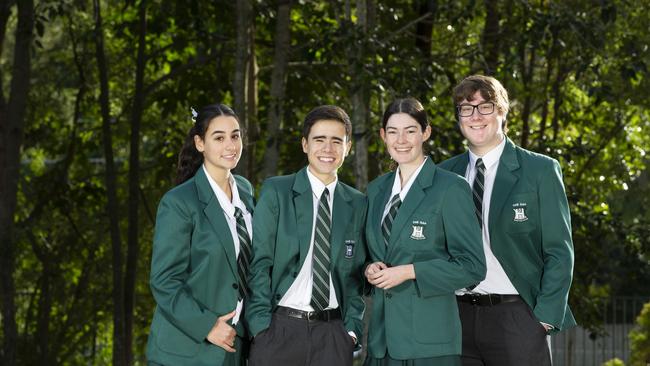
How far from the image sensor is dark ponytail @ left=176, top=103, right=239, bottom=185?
17.6 feet

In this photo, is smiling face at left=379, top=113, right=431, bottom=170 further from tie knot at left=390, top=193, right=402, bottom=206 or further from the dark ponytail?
the dark ponytail

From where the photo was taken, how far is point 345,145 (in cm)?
529

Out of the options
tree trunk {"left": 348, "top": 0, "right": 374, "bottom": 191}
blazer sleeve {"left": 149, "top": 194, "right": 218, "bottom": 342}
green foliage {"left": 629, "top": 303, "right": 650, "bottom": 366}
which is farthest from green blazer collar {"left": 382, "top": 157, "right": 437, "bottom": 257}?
green foliage {"left": 629, "top": 303, "right": 650, "bottom": 366}

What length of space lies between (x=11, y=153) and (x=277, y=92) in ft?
9.02

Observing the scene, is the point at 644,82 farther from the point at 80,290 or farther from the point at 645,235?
the point at 80,290

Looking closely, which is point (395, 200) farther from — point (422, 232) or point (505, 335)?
point (505, 335)

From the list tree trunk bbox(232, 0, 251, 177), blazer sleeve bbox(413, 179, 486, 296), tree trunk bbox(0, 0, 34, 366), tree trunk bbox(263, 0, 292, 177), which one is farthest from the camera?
tree trunk bbox(0, 0, 34, 366)

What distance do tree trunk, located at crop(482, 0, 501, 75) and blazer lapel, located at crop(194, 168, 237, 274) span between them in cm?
704

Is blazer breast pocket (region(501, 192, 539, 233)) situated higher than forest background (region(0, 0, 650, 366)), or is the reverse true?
forest background (region(0, 0, 650, 366))

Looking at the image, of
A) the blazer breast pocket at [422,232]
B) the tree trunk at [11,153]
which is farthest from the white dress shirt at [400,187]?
the tree trunk at [11,153]

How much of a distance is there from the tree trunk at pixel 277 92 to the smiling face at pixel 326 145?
16.7 ft

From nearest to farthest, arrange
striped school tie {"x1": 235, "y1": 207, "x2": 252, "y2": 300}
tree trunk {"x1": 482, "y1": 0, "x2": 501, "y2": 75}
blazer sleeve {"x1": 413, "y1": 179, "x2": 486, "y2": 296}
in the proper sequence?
blazer sleeve {"x1": 413, "y1": 179, "x2": 486, "y2": 296}, striped school tie {"x1": 235, "y1": 207, "x2": 252, "y2": 300}, tree trunk {"x1": 482, "y1": 0, "x2": 501, "y2": 75}

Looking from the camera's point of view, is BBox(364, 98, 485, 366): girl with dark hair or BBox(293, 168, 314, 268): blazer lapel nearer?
BBox(364, 98, 485, 366): girl with dark hair

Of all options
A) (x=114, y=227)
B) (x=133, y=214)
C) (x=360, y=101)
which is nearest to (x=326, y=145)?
(x=360, y=101)
